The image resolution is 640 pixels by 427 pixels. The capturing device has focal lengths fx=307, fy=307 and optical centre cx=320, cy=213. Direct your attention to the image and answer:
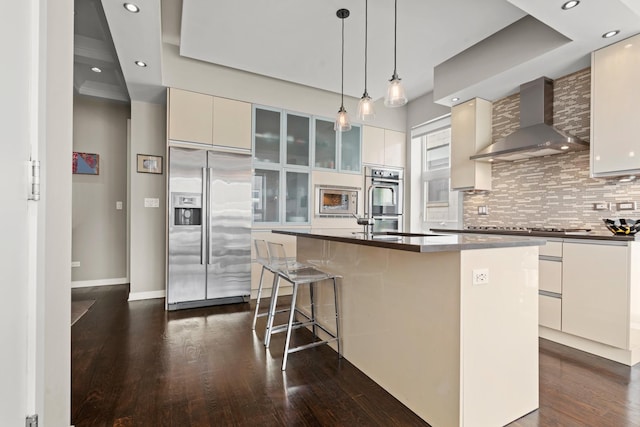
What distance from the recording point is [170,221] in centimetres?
355

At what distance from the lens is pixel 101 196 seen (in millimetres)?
4680

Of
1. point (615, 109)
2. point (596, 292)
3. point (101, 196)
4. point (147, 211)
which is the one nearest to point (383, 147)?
point (615, 109)

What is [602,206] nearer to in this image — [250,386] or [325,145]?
[325,145]

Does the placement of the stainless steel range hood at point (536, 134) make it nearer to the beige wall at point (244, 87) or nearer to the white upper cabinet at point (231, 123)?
the beige wall at point (244, 87)

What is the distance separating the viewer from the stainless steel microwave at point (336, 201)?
447cm

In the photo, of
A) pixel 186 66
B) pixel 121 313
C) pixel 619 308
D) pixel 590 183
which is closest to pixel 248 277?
pixel 121 313

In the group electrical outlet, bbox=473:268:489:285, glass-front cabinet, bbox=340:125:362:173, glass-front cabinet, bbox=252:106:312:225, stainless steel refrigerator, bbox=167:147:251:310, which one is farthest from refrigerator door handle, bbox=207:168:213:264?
electrical outlet, bbox=473:268:489:285

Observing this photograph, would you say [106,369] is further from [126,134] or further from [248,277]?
[126,134]

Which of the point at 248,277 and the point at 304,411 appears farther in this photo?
the point at 248,277

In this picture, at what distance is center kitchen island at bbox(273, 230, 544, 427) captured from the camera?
4.75ft

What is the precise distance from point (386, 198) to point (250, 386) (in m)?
3.71

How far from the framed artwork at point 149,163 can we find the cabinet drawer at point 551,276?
4443mm

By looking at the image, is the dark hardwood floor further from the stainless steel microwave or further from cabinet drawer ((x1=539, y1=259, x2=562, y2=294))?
the stainless steel microwave

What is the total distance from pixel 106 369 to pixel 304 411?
1.45 meters
